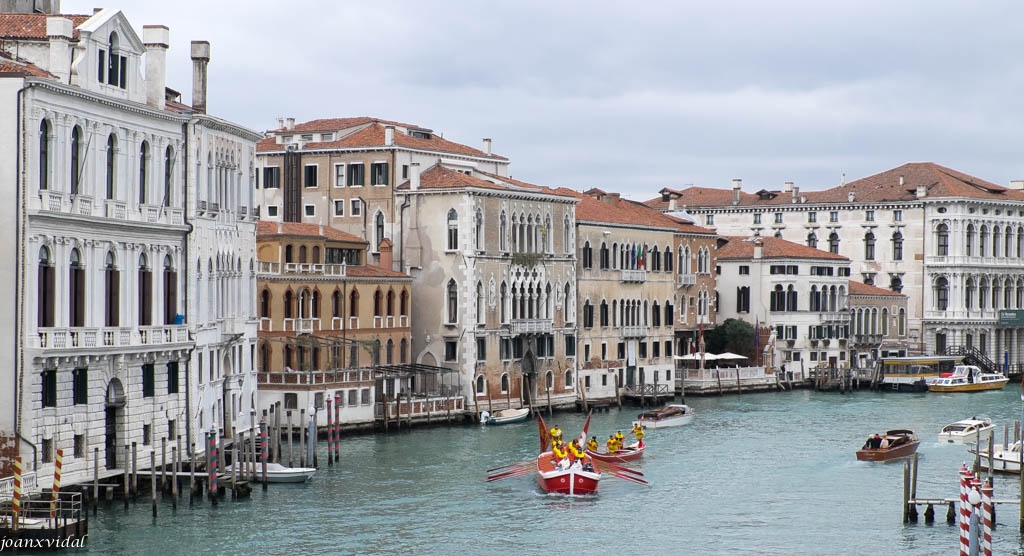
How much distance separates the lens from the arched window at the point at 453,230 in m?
48.7

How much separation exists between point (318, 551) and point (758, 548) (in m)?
6.89

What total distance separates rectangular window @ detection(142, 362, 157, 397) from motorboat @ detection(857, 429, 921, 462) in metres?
16.7

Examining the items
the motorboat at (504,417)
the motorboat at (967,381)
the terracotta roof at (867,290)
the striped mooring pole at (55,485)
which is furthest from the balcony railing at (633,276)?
the striped mooring pole at (55,485)

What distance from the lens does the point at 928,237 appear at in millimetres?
72500

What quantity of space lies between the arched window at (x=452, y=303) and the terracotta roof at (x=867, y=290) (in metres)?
24.5

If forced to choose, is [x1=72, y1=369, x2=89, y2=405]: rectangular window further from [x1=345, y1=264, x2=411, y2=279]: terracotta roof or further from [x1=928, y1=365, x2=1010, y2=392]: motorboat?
[x1=928, y1=365, x2=1010, y2=392]: motorboat

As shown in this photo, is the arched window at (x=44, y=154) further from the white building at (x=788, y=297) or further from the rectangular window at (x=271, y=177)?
the white building at (x=788, y=297)

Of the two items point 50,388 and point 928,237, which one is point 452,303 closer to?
point 50,388

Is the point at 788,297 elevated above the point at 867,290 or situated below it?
below

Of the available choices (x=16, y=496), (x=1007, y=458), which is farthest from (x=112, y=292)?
(x=1007, y=458)

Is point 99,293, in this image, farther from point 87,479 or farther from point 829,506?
point 829,506

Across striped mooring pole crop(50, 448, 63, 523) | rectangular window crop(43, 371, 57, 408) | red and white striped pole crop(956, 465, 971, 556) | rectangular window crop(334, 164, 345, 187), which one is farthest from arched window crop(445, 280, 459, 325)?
red and white striped pole crop(956, 465, 971, 556)

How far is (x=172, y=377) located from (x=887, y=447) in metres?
16.8

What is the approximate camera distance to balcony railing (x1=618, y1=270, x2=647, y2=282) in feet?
188
